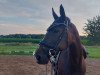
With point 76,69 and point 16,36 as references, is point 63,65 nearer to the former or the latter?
point 76,69

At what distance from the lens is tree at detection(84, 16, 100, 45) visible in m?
66.0

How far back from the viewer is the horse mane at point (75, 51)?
6055 mm

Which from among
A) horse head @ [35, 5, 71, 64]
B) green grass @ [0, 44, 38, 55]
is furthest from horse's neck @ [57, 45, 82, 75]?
green grass @ [0, 44, 38, 55]

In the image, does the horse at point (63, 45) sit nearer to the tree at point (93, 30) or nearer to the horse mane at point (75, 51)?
the horse mane at point (75, 51)

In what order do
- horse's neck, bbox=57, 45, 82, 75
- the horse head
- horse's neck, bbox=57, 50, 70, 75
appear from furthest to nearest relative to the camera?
horse's neck, bbox=57, 50, 70, 75 < horse's neck, bbox=57, 45, 82, 75 < the horse head

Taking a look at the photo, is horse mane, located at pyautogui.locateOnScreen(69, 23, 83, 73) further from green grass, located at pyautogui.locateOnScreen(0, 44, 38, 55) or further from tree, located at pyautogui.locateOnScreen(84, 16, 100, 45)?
tree, located at pyautogui.locateOnScreen(84, 16, 100, 45)

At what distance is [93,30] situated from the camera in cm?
7006

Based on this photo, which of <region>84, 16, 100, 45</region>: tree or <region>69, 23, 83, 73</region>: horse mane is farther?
<region>84, 16, 100, 45</region>: tree

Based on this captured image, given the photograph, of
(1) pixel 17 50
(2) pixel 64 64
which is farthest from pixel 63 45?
(1) pixel 17 50

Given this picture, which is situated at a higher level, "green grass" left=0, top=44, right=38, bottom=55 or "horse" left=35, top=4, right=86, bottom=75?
"horse" left=35, top=4, right=86, bottom=75

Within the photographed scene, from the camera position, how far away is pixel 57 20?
19.8ft

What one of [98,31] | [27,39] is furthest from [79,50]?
[98,31]

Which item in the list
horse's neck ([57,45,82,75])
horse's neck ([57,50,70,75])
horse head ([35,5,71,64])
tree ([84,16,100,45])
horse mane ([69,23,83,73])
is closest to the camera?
horse head ([35,5,71,64])

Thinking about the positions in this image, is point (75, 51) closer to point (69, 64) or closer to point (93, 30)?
point (69, 64)
